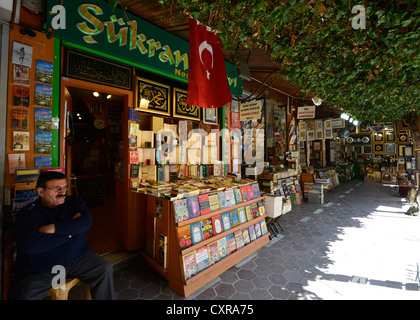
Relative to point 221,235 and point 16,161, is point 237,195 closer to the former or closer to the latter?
point 221,235

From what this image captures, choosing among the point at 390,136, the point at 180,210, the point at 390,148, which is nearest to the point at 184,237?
the point at 180,210

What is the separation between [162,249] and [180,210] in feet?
2.48

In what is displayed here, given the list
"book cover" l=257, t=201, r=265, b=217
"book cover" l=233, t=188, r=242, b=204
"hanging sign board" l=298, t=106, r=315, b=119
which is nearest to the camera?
"book cover" l=233, t=188, r=242, b=204

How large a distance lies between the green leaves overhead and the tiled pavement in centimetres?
337

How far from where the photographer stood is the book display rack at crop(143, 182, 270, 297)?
282 cm

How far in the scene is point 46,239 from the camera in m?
1.97

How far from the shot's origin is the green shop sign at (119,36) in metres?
2.75

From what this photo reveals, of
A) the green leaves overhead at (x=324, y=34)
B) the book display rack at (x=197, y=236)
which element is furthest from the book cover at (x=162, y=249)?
the green leaves overhead at (x=324, y=34)

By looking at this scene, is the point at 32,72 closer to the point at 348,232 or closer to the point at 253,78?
the point at 253,78

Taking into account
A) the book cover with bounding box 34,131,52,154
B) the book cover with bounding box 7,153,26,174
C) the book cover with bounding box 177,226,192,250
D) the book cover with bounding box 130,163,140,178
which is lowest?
the book cover with bounding box 177,226,192,250

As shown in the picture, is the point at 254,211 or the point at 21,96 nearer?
the point at 21,96

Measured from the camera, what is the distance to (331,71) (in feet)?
12.4

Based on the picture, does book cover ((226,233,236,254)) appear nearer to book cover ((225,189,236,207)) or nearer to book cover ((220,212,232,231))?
book cover ((220,212,232,231))

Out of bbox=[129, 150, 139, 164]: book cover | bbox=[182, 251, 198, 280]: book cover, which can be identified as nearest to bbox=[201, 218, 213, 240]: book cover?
bbox=[182, 251, 198, 280]: book cover
